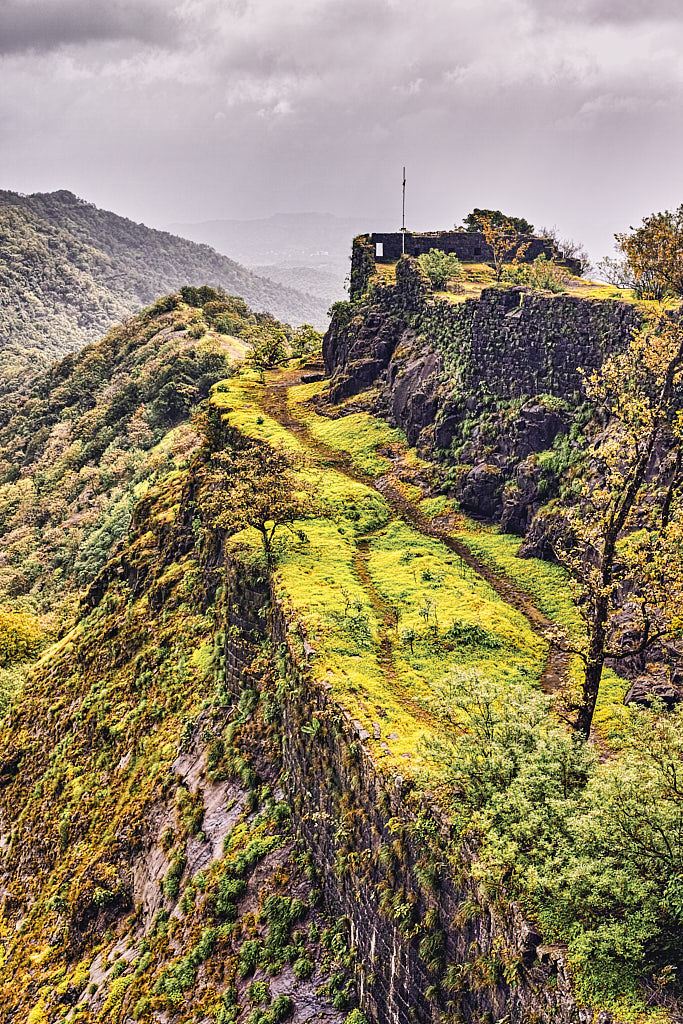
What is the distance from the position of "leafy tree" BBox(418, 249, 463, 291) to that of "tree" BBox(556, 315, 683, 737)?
896 inches

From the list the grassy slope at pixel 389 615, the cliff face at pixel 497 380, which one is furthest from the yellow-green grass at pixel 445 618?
the cliff face at pixel 497 380

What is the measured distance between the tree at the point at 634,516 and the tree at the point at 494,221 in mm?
38307

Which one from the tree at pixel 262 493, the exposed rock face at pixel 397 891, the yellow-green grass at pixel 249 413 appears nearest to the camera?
the exposed rock face at pixel 397 891

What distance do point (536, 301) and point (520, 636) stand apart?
61.0 ft

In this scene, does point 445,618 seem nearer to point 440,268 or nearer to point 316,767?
point 316,767

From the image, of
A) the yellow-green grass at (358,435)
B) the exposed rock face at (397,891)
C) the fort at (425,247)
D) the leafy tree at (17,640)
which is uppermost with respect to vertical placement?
the fort at (425,247)

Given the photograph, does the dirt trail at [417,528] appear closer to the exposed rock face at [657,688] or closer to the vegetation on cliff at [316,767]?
the vegetation on cliff at [316,767]

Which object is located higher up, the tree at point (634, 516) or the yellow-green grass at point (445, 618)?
the tree at point (634, 516)

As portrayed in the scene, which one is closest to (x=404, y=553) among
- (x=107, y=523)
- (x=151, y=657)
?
(x=151, y=657)

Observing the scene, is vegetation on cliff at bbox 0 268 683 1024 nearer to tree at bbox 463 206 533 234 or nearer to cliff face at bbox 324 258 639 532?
cliff face at bbox 324 258 639 532

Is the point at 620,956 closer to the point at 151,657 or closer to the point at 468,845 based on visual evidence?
the point at 468,845

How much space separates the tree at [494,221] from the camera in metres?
64.4

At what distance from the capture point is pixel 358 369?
54.4m

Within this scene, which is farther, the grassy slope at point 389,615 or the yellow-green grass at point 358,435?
the yellow-green grass at point 358,435
